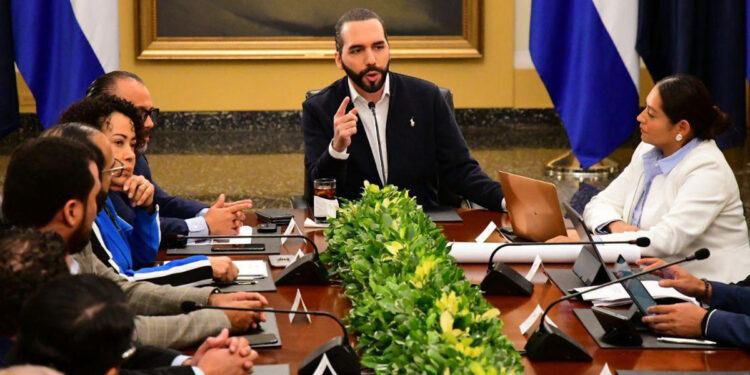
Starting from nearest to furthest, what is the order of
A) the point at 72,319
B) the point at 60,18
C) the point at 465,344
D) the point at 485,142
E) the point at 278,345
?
the point at 72,319 → the point at 465,344 → the point at 278,345 → the point at 60,18 → the point at 485,142

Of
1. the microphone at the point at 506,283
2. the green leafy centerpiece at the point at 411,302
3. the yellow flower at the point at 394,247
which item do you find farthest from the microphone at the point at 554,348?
the microphone at the point at 506,283

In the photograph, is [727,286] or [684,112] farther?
[684,112]

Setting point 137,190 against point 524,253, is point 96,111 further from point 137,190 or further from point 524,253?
point 524,253

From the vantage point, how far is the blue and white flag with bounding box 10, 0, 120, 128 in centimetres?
719

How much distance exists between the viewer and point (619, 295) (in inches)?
113

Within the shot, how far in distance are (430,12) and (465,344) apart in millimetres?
7446

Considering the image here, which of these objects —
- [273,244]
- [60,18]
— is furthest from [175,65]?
[273,244]

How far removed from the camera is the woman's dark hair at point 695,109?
378 cm

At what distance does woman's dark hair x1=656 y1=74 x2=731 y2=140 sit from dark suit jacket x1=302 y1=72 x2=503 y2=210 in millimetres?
889

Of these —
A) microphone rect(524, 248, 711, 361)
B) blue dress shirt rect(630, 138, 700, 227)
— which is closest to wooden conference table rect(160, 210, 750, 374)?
microphone rect(524, 248, 711, 361)

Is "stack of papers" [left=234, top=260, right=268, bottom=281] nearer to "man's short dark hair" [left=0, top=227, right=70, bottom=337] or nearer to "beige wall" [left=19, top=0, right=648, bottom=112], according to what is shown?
"man's short dark hair" [left=0, top=227, right=70, bottom=337]

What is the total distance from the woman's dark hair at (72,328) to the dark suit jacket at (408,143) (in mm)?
2678

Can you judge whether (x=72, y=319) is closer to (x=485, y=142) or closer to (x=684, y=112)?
(x=684, y=112)

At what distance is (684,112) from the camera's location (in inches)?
149
